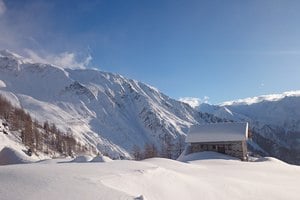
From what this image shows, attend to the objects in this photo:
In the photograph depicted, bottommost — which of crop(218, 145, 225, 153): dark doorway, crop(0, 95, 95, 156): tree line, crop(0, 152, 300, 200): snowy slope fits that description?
crop(0, 152, 300, 200): snowy slope

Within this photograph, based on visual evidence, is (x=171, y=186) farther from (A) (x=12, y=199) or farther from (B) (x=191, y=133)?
(B) (x=191, y=133)

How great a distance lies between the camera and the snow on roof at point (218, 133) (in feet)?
219

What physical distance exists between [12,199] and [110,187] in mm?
3563

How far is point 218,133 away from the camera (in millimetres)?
68875

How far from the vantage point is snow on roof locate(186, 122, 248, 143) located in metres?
66.9

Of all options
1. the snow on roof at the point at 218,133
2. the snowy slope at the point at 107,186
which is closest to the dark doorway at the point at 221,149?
the snow on roof at the point at 218,133

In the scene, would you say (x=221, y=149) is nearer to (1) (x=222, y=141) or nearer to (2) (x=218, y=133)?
(1) (x=222, y=141)

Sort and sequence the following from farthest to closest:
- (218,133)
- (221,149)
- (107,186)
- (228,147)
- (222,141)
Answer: (218,133) → (221,149) → (228,147) → (222,141) → (107,186)

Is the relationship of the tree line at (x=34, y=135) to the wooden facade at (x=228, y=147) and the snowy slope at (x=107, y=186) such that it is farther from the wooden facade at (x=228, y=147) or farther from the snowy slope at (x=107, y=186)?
the snowy slope at (x=107, y=186)

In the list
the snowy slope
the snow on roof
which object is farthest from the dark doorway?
the snowy slope

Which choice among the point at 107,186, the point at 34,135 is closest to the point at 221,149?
the point at 107,186

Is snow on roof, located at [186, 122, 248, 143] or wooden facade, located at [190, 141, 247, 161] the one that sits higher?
snow on roof, located at [186, 122, 248, 143]

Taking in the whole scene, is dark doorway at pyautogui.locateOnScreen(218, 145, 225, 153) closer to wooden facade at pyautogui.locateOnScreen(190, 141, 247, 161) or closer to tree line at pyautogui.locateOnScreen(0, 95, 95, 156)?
wooden facade at pyautogui.locateOnScreen(190, 141, 247, 161)

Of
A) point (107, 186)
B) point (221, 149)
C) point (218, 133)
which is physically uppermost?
point (218, 133)
